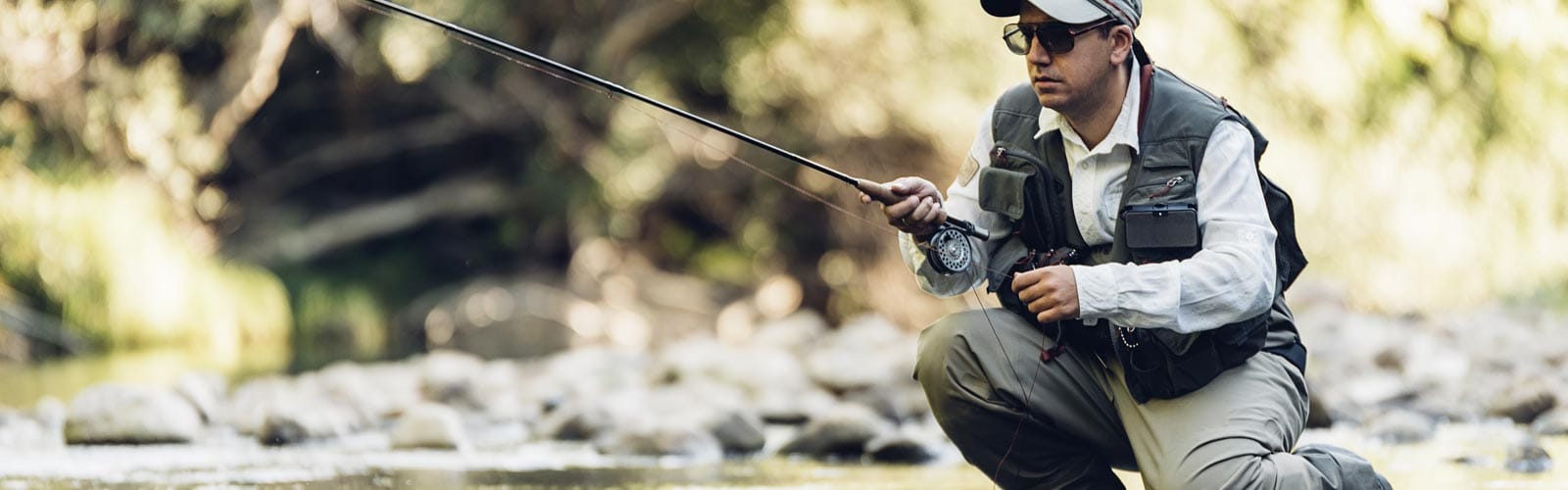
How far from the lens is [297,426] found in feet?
16.0

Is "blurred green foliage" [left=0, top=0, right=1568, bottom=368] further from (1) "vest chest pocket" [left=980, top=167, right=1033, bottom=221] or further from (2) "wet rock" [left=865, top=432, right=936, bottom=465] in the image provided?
(1) "vest chest pocket" [left=980, top=167, right=1033, bottom=221]

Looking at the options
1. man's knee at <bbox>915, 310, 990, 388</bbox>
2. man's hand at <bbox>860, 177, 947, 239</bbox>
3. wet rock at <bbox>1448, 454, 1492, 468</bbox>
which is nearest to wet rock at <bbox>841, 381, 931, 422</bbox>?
wet rock at <bbox>1448, 454, 1492, 468</bbox>

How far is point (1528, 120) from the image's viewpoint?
9.55 meters

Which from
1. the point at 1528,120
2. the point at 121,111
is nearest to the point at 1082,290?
the point at 1528,120

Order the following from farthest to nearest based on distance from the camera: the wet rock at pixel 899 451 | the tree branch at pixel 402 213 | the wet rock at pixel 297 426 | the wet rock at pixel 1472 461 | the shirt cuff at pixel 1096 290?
the tree branch at pixel 402 213
the wet rock at pixel 297 426
the wet rock at pixel 899 451
the wet rock at pixel 1472 461
the shirt cuff at pixel 1096 290

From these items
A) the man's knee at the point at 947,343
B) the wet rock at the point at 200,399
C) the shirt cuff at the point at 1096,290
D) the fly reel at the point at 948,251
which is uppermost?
the wet rock at the point at 200,399

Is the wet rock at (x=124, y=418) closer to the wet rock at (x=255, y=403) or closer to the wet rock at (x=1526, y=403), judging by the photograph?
the wet rock at (x=255, y=403)

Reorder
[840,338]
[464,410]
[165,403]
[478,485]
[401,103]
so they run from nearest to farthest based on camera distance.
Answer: [478,485]
[165,403]
[464,410]
[840,338]
[401,103]

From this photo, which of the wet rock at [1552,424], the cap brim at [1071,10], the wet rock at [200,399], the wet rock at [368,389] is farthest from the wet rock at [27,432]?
the wet rock at [1552,424]

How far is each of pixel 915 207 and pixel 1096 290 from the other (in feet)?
0.99

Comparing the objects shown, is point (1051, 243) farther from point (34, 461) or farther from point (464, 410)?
point (464, 410)

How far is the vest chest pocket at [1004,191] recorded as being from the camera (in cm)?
273

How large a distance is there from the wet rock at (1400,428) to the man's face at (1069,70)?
2249mm

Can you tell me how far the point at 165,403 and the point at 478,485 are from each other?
1485mm
